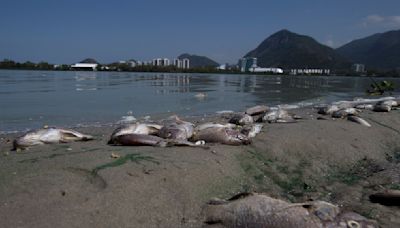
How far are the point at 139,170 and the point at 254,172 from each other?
1.89 metres

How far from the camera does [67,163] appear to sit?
5449 millimetres

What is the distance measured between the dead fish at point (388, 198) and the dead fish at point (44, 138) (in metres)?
5.49

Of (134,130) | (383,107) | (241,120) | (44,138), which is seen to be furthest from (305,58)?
(44,138)

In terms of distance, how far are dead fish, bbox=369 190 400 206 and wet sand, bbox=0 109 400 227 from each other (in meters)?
0.12

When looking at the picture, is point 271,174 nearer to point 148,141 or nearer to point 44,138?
point 148,141

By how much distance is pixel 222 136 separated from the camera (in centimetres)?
723

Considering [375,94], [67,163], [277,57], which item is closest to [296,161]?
[67,163]

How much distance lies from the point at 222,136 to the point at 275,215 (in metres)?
3.24

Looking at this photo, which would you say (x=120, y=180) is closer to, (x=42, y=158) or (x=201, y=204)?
(x=201, y=204)

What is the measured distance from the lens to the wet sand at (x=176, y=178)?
4277 mm

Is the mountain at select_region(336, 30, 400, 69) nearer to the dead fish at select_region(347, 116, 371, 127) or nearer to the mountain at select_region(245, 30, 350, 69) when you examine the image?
the mountain at select_region(245, 30, 350, 69)

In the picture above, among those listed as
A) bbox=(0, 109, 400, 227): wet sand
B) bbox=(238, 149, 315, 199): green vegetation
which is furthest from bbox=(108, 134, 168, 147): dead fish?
bbox=(238, 149, 315, 199): green vegetation

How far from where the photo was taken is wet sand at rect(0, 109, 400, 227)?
428 cm

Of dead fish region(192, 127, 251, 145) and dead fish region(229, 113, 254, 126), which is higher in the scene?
dead fish region(192, 127, 251, 145)
